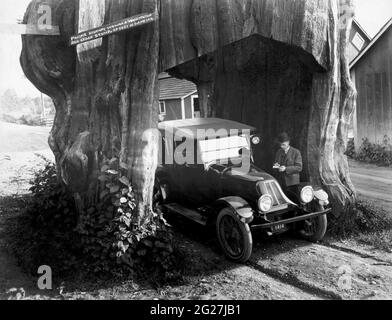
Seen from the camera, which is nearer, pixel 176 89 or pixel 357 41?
pixel 357 41

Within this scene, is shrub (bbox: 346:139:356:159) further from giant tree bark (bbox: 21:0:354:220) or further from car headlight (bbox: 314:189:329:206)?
car headlight (bbox: 314:189:329:206)

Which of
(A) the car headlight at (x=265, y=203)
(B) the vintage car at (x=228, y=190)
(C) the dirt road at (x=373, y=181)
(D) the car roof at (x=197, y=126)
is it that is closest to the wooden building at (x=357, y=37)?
(C) the dirt road at (x=373, y=181)

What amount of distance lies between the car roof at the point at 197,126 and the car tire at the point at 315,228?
184cm

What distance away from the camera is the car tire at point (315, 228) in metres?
6.54

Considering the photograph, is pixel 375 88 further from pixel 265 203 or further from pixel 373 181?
pixel 265 203

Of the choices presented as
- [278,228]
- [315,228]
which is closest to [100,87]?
[278,228]

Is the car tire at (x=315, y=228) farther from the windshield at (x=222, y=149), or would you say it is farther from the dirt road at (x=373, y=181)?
the dirt road at (x=373, y=181)

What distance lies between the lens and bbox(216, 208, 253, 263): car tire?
226 inches

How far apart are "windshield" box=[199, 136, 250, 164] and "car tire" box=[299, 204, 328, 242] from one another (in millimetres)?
1595

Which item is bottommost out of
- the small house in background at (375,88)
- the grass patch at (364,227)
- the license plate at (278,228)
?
the grass patch at (364,227)

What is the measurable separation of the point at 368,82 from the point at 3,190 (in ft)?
38.0

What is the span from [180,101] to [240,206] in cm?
1634

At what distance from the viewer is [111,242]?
5320 mm
